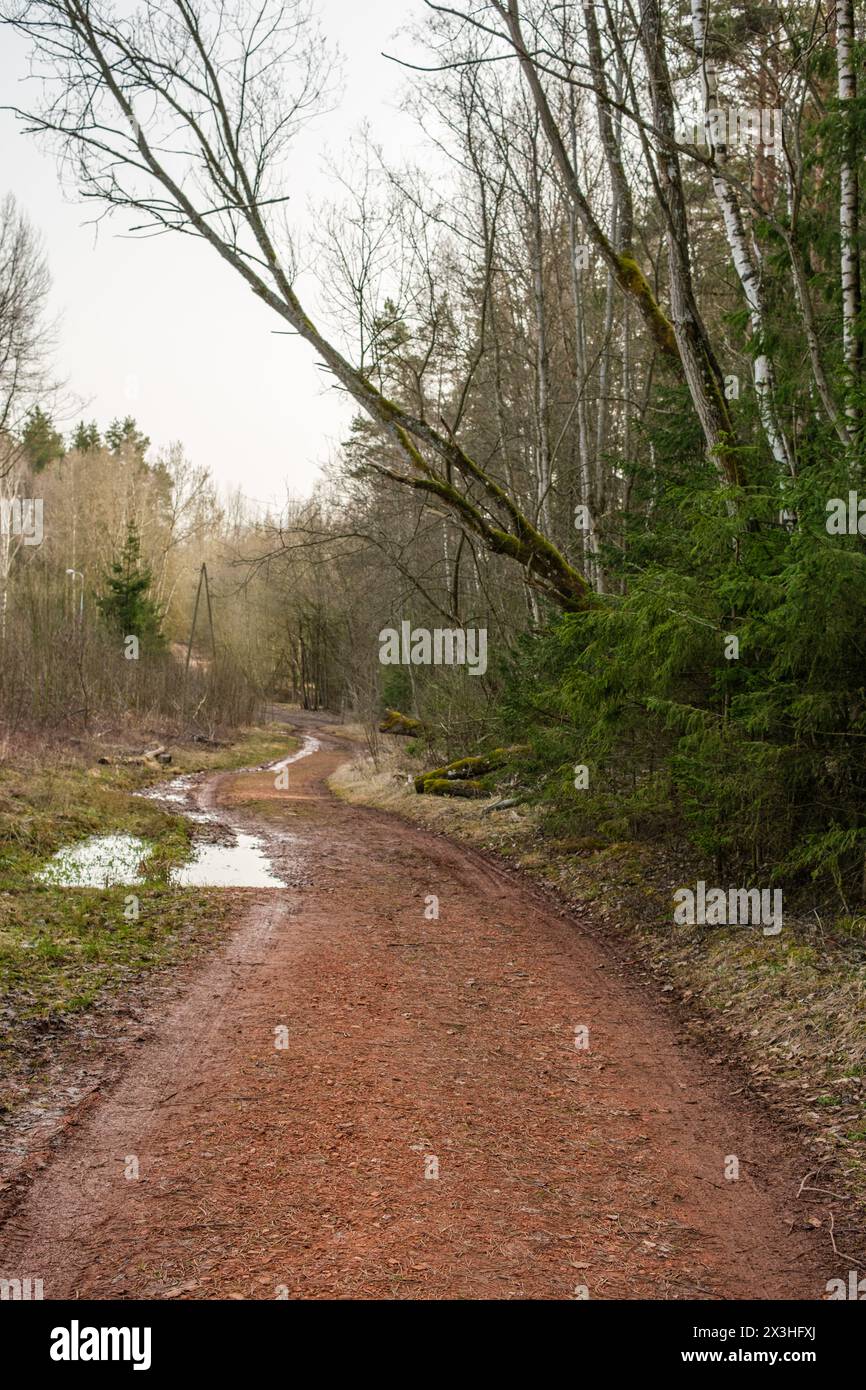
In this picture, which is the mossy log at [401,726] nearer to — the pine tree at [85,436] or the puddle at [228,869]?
the puddle at [228,869]

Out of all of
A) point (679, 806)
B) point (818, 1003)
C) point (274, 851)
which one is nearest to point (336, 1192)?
point (818, 1003)

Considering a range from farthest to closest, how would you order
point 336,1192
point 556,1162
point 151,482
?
point 151,482, point 556,1162, point 336,1192

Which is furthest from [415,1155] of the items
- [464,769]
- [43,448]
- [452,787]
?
[43,448]

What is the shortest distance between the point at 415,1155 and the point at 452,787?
40.0 ft

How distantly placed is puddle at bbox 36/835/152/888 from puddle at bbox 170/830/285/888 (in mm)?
511

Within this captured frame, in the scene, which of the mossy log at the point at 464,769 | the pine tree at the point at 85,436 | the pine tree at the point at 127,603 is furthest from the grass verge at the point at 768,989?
the pine tree at the point at 85,436

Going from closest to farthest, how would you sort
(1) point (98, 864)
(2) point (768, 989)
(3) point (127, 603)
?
(2) point (768, 989)
(1) point (98, 864)
(3) point (127, 603)

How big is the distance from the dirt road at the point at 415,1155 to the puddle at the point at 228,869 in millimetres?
2836

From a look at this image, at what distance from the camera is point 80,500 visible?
148 ft

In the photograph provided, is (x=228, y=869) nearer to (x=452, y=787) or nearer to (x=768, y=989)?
(x=452, y=787)

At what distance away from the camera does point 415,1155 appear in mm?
4531

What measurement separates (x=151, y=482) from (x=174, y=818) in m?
37.8

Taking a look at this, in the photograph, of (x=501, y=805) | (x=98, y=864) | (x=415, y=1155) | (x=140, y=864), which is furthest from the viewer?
(x=501, y=805)
